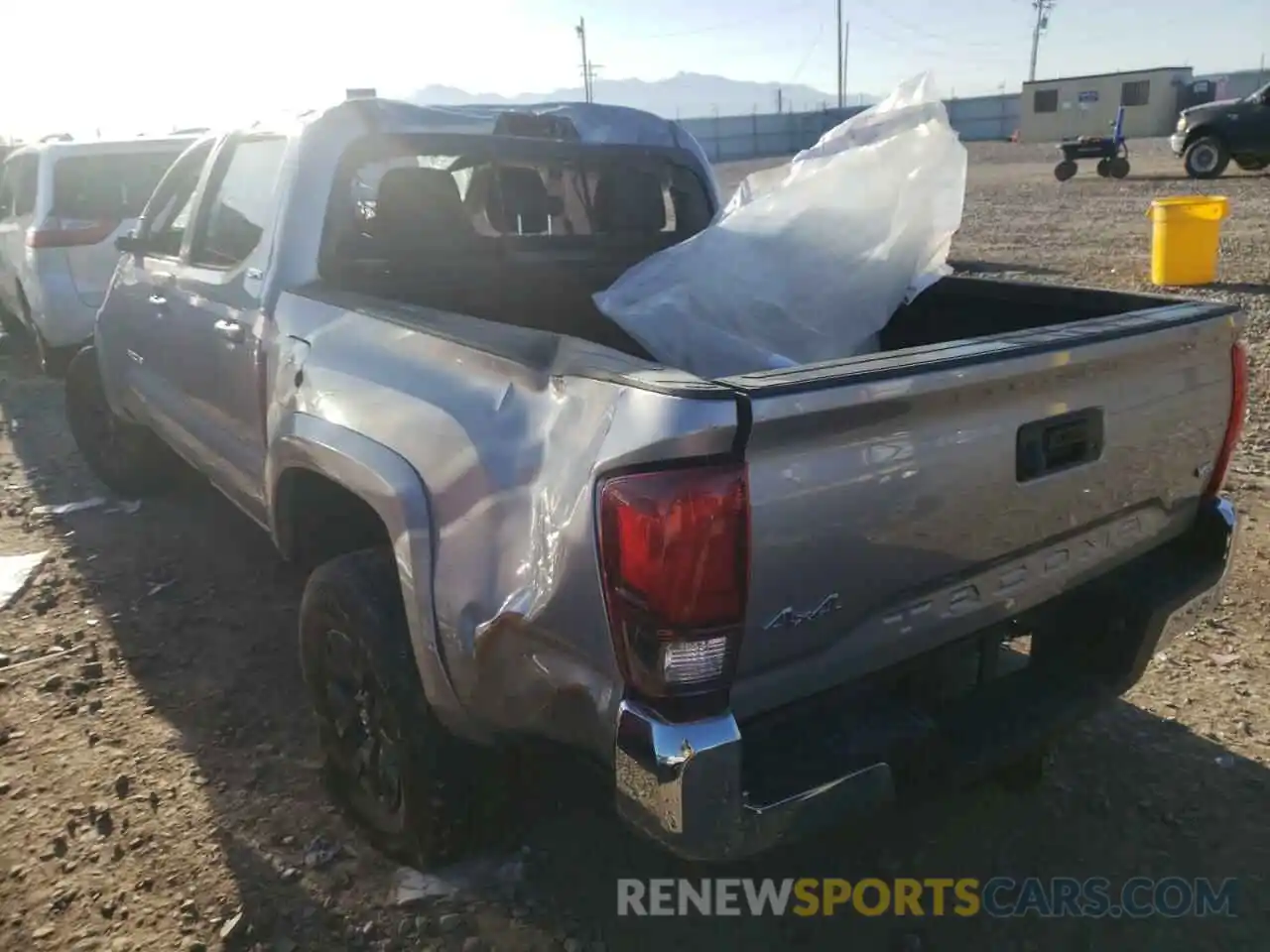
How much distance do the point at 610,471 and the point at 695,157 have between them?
112 inches

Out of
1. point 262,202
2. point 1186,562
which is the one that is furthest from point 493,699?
point 262,202

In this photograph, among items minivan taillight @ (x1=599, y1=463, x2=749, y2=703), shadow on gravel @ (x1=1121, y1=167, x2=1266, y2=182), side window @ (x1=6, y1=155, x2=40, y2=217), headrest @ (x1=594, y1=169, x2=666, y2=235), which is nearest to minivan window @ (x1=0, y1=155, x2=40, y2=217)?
side window @ (x1=6, y1=155, x2=40, y2=217)

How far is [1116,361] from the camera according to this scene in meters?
2.23

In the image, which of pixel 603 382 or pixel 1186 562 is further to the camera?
pixel 1186 562

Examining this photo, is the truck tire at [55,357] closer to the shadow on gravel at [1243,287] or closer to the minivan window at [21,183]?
the minivan window at [21,183]

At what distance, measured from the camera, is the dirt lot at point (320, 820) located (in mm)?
2486

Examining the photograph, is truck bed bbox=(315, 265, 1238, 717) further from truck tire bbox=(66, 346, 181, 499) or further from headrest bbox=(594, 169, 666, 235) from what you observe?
truck tire bbox=(66, 346, 181, 499)

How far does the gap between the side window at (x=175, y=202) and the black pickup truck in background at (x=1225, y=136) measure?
827 inches

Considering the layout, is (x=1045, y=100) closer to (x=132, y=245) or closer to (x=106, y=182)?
(x=106, y=182)

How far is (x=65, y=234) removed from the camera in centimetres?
764

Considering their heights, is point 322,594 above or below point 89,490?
above

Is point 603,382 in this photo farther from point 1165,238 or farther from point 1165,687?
point 1165,238

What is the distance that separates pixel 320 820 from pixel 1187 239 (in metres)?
9.69

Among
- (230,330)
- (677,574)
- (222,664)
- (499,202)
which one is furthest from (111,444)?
(677,574)
